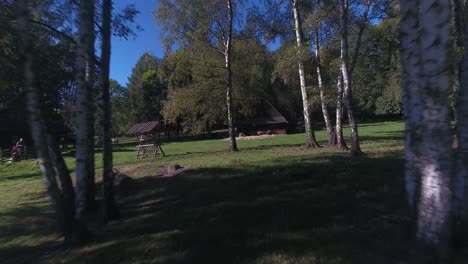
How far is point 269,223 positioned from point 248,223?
335mm

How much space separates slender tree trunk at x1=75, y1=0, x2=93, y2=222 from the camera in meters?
6.45

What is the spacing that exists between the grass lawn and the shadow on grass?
1 cm

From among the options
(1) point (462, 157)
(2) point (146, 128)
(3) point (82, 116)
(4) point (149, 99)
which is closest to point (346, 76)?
(3) point (82, 116)

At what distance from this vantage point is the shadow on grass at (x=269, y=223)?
191 inches

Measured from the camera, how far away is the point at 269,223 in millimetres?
6148

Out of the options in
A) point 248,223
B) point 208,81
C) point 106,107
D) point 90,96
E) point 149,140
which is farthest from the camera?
point 208,81

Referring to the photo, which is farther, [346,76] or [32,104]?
[346,76]

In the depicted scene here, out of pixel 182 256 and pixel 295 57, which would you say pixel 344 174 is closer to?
pixel 182 256

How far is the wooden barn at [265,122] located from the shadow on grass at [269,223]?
131 feet

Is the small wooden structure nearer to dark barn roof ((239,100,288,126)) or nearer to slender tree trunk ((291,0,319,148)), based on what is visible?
slender tree trunk ((291,0,319,148))

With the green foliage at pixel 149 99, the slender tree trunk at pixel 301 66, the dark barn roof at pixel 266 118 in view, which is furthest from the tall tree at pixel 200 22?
the green foliage at pixel 149 99

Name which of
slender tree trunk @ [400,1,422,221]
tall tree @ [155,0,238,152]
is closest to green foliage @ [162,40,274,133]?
tall tree @ [155,0,238,152]

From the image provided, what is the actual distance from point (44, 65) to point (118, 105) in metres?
62.4

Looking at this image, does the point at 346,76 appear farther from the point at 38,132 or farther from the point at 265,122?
the point at 265,122
